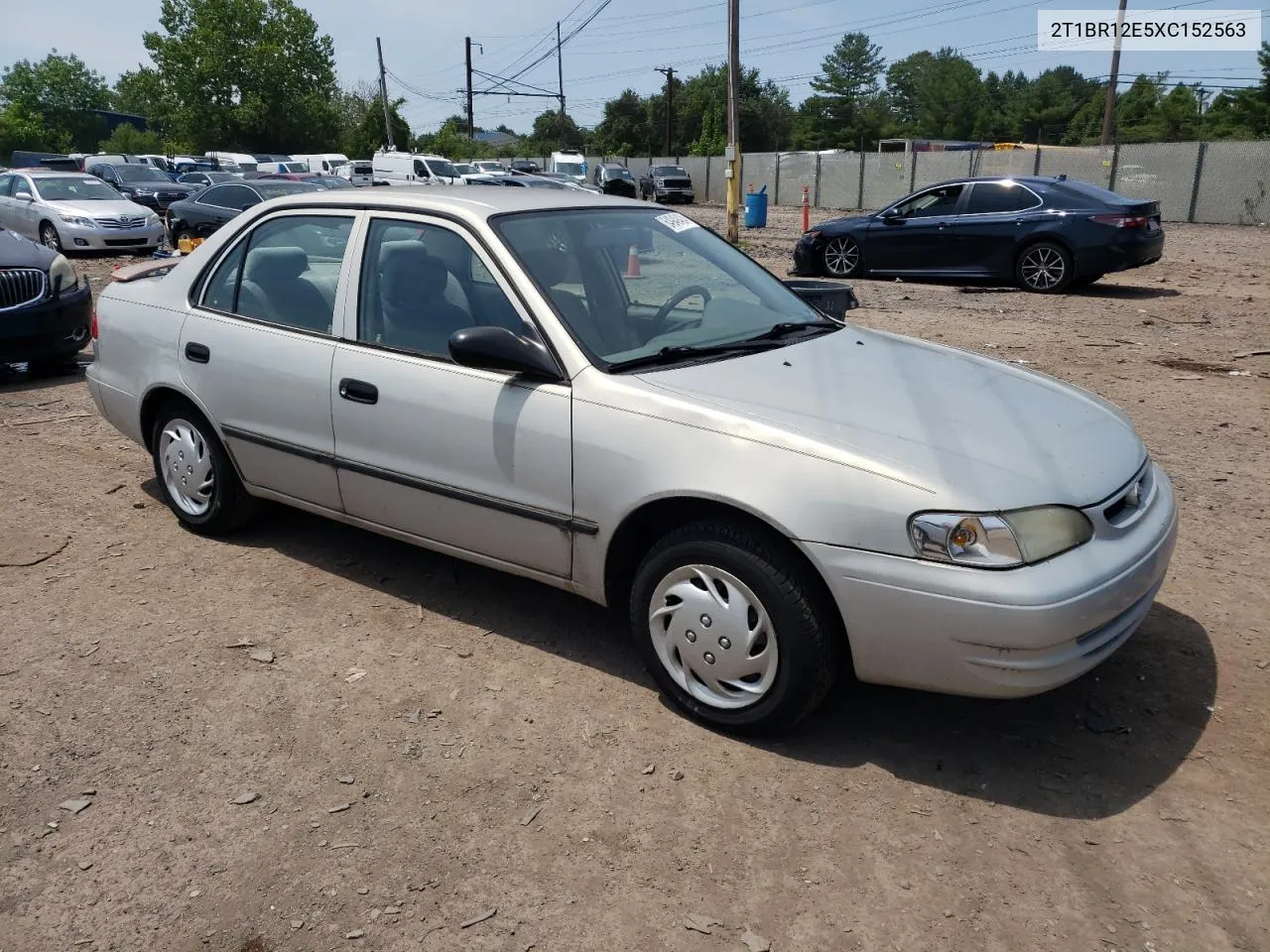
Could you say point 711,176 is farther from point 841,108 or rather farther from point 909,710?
point 841,108

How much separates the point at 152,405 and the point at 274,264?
1047 millimetres

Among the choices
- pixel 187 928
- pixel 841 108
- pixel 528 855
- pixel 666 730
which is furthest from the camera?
pixel 841 108

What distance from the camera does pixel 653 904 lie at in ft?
8.63

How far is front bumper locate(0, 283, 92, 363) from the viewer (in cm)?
820

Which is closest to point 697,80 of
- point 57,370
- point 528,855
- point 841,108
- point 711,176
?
point 841,108

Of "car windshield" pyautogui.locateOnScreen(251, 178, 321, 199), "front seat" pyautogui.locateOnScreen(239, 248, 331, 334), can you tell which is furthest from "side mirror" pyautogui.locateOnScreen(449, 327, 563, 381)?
"car windshield" pyautogui.locateOnScreen(251, 178, 321, 199)

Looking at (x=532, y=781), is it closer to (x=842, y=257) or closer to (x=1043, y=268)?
(x=1043, y=268)

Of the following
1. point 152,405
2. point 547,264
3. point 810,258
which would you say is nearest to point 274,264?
point 152,405

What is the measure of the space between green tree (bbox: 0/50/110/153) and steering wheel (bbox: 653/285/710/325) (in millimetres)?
96073

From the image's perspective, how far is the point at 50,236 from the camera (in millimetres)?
18812

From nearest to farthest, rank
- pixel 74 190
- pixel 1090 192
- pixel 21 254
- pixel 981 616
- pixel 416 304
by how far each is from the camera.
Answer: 1. pixel 981 616
2. pixel 416 304
3. pixel 21 254
4. pixel 1090 192
5. pixel 74 190

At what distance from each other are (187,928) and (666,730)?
1.50 metres

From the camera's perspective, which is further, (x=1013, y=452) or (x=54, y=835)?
(x=1013, y=452)

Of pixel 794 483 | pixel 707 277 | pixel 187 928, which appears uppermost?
pixel 707 277
